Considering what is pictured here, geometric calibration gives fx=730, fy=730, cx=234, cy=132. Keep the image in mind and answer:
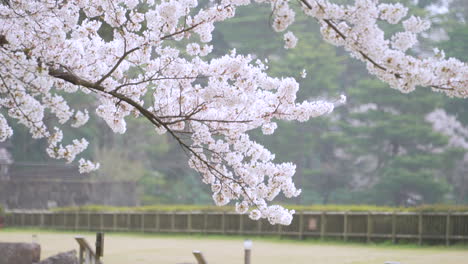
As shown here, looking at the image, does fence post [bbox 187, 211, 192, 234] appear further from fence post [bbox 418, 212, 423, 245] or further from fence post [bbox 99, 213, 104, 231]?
fence post [bbox 418, 212, 423, 245]

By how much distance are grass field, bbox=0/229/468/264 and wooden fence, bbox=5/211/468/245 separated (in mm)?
677

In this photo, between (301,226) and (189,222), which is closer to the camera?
(301,226)

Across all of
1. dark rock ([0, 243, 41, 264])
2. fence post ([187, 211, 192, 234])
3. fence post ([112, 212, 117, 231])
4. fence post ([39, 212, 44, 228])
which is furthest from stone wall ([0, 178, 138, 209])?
dark rock ([0, 243, 41, 264])

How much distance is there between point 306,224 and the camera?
71.5 feet

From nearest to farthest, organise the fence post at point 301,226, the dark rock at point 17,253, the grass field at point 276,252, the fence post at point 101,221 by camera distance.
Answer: the dark rock at point 17,253 < the grass field at point 276,252 < the fence post at point 301,226 < the fence post at point 101,221

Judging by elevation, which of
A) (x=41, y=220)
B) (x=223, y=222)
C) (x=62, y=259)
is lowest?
(x=41, y=220)

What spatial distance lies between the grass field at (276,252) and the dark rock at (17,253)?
2837mm

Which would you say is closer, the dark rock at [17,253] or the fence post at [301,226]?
the dark rock at [17,253]

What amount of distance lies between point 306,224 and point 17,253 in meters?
11.8

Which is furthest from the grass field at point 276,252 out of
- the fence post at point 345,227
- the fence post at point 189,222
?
the fence post at point 189,222

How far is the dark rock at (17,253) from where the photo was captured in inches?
445

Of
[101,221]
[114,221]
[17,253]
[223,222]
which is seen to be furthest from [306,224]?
[17,253]

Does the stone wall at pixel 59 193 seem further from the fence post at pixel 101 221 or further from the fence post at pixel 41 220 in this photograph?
the fence post at pixel 101 221

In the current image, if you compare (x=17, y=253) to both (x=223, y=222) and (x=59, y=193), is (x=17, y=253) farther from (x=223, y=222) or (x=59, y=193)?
(x=59, y=193)
